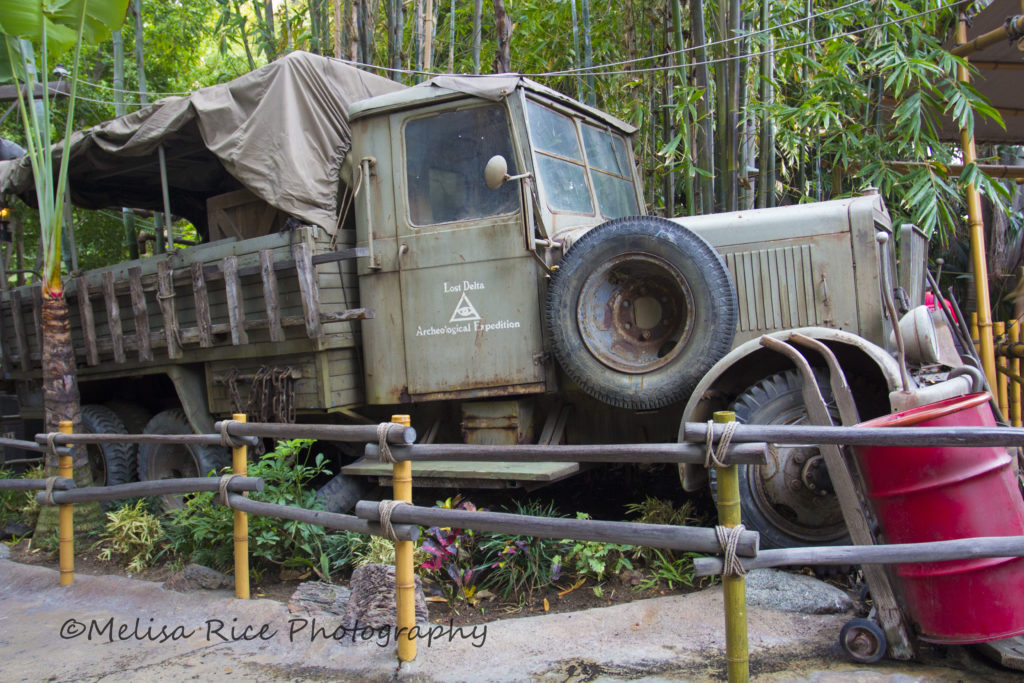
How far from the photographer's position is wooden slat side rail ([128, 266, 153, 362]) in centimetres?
534

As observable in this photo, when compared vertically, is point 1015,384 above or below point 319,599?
above

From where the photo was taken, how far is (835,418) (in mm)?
3385

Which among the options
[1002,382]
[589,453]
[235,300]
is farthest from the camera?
[1002,382]

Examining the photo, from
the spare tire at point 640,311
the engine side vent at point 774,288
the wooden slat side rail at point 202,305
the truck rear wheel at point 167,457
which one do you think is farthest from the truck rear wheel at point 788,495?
the truck rear wheel at point 167,457

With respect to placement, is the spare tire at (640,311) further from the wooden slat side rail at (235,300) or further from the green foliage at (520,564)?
the wooden slat side rail at (235,300)

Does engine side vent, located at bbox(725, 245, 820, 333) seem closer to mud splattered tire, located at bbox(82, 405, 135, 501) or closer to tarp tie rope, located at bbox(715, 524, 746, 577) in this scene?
tarp tie rope, located at bbox(715, 524, 746, 577)

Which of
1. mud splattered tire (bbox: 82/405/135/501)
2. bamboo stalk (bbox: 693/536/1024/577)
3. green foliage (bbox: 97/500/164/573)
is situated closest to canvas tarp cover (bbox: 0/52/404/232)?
mud splattered tire (bbox: 82/405/135/501)

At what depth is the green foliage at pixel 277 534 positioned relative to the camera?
13.4 feet

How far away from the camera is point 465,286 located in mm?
4414

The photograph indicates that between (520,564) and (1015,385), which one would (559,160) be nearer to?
(520,564)

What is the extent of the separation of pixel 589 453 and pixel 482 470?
55.2 inches

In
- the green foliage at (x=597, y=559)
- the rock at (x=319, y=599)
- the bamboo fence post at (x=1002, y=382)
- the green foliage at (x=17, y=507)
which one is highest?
the bamboo fence post at (x=1002, y=382)

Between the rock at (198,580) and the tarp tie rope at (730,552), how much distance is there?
2.65m

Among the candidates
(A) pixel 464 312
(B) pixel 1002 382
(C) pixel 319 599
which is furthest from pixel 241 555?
(B) pixel 1002 382
